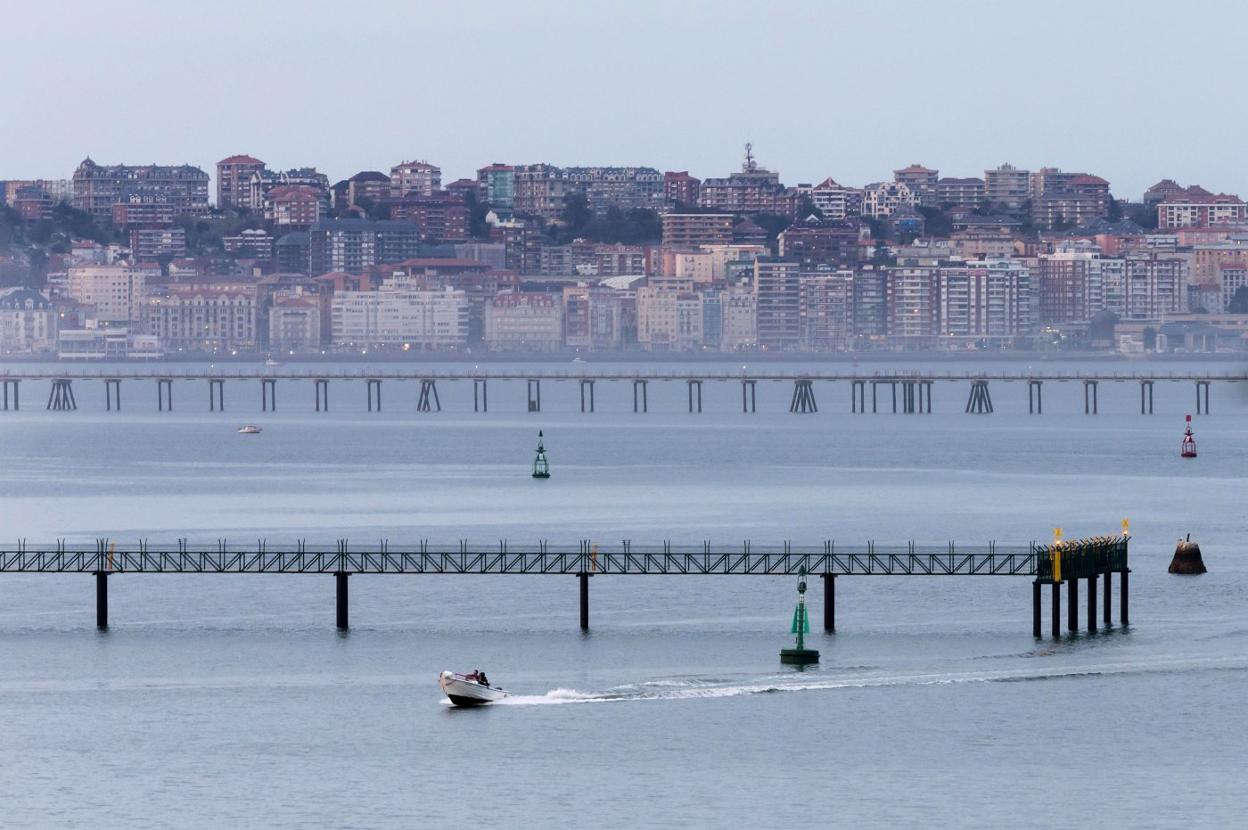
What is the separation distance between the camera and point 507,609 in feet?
213

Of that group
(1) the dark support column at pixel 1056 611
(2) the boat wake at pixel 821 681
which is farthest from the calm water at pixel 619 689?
(1) the dark support column at pixel 1056 611

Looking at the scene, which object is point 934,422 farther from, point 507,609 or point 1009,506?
point 507,609

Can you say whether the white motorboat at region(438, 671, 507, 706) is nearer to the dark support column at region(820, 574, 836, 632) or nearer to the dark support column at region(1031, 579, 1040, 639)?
the dark support column at region(820, 574, 836, 632)

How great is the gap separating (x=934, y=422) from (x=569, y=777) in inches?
5082

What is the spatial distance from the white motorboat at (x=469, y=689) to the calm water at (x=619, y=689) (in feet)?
1.13

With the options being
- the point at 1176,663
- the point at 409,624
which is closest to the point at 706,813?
the point at 1176,663

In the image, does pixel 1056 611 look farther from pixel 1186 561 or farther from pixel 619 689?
pixel 1186 561

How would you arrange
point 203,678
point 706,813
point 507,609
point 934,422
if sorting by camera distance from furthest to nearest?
1. point 934,422
2. point 507,609
3. point 203,678
4. point 706,813

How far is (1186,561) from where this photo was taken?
7075 cm

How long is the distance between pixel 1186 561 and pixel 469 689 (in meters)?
26.6

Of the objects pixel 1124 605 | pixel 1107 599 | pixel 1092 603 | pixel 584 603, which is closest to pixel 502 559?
pixel 584 603

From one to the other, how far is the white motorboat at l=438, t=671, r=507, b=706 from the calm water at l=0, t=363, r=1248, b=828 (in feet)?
1.13

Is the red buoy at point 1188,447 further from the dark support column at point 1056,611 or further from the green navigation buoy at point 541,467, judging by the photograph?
the dark support column at point 1056,611

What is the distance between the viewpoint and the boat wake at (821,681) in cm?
5134
